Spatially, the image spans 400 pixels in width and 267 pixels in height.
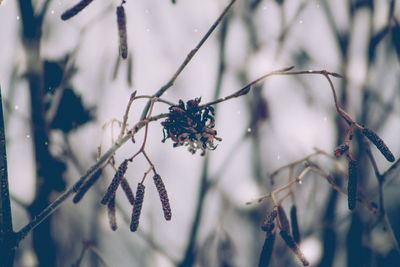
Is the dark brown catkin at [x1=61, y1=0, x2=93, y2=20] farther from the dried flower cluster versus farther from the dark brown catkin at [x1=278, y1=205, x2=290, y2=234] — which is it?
the dark brown catkin at [x1=278, y1=205, x2=290, y2=234]

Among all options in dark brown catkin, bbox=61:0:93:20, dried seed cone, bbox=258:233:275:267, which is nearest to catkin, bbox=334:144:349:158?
dried seed cone, bbox=258:233:275:267

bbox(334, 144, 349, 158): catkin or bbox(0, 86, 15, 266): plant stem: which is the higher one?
bbox(334, 144, 349, 158): catkin

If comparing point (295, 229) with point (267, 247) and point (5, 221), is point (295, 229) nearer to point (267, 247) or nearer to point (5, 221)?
point (267, 247)

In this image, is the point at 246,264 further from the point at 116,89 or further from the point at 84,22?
the point at 84,22

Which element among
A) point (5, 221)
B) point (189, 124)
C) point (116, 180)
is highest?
point (189, 124)

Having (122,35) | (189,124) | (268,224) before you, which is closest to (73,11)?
(122,35)

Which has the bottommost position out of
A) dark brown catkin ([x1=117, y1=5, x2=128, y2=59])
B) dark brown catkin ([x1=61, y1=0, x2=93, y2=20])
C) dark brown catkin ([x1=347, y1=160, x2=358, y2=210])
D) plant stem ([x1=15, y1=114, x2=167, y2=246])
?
plant stem ([x1=15, y1=114, x2=167, y2=246])

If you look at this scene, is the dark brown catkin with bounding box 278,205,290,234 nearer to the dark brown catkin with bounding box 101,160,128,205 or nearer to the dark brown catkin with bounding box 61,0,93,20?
the dark brown catkin with bounding box 101,160,128,205

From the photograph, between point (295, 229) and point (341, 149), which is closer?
point (341, 149)

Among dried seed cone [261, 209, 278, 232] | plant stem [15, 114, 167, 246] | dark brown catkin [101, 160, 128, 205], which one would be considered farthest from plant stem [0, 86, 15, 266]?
dried seed cone [261, 209, 278, 232]

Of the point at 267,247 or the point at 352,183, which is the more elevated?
the point at 352,183

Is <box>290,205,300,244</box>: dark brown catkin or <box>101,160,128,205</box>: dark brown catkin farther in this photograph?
<box>290,205,300,244</box>: dark brown catkin

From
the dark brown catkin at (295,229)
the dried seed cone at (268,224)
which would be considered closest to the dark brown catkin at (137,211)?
the dried seed cone at (268,224)
